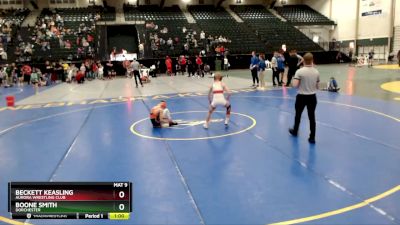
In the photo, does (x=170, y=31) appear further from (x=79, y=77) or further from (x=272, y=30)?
(x=79, y=77)

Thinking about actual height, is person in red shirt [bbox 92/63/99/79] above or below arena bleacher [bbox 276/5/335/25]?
below

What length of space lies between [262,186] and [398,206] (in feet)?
6.00

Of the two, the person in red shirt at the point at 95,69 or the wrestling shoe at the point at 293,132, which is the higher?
the person in red shirt at the point at 95,69

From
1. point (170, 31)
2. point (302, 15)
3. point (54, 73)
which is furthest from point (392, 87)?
point (302, 15)

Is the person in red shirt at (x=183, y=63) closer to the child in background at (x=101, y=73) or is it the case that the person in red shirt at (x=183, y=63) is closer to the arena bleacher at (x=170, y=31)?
the arena bleacher at (x=170, y=31)

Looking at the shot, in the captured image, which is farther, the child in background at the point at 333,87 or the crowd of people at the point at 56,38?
the crowd of people at the point at 56,38

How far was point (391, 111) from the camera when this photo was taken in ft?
34.8

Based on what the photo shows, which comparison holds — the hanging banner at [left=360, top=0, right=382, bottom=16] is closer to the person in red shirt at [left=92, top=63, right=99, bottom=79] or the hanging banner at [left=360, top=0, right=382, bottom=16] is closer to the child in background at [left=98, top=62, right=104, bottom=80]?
the child in background at [left=98, top=62, right=104, bottom=80]

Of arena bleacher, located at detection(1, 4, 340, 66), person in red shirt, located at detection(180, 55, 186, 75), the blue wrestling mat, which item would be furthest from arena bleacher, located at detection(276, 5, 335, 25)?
the blue wrestling mat
